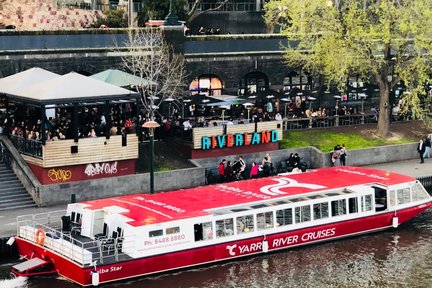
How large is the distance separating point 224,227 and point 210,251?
1.37m

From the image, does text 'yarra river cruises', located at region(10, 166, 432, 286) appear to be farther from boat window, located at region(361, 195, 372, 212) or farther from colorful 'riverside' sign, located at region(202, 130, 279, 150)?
colorful 'riverside' sign, located at region(202, 130, 279, 150)

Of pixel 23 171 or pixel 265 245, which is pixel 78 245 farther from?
pixel 23 171

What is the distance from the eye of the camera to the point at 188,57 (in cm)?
6975

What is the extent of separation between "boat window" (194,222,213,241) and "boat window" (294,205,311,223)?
5030 mm

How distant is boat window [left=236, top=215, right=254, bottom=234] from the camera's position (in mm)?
47375

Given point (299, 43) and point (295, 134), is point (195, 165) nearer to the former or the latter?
point (295, 134)

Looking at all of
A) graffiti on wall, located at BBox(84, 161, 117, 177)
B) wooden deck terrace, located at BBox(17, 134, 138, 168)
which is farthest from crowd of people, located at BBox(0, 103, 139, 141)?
graffiti on wall, located at BBox(84, 161, 117, 177)

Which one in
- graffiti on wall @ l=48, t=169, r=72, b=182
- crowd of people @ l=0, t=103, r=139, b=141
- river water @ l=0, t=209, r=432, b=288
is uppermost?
crowd of people @ l=0, t=103, r=139, b=141

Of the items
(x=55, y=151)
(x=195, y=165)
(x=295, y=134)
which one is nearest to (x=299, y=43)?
(x=295, y=134)

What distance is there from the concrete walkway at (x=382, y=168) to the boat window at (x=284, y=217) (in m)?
11.8

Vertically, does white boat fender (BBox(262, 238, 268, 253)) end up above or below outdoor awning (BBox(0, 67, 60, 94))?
below

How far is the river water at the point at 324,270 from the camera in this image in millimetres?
43812

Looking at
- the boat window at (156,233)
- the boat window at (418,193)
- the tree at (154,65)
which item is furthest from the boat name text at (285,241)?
the tree at (154,65)

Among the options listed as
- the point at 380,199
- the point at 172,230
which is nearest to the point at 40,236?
the point at 172,230
